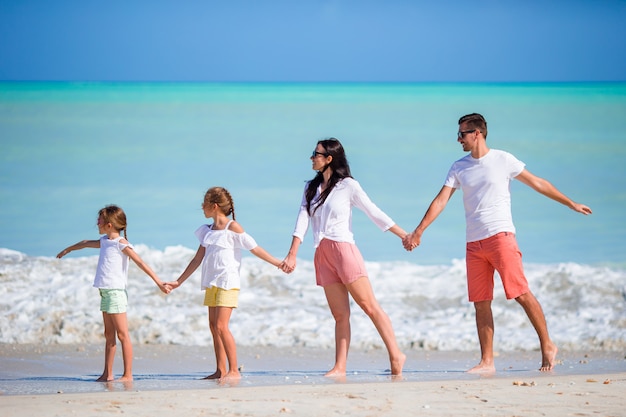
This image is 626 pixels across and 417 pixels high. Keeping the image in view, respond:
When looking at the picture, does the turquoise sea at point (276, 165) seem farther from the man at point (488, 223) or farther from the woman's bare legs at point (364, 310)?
the woman's bare legs at point (364, 310)

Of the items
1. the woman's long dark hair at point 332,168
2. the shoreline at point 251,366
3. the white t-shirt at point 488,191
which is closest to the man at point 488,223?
the white t-shirt at point 488,191

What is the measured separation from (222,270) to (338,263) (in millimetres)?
745

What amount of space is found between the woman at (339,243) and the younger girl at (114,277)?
1.08m

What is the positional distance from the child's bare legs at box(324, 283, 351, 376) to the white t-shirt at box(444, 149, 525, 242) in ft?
2.98

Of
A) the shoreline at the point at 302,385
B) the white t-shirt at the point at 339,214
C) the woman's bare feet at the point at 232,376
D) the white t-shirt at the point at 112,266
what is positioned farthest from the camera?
the white t-shirt at the point at 112,266

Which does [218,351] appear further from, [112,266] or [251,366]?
[112,266]

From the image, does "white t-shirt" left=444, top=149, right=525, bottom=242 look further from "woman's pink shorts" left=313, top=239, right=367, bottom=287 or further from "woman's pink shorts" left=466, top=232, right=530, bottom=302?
"woman's pink shorts" left=313, top=239, right=367, bottom=287

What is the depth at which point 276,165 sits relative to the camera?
20.2 meters

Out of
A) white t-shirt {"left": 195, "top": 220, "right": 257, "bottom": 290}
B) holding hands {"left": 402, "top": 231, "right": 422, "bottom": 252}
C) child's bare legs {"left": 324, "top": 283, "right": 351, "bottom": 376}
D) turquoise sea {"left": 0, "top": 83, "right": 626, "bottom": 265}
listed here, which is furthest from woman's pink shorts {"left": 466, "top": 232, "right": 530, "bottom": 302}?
turquoise sea {"left": 0, "top": 83, "right": 626, "bottom": 265}

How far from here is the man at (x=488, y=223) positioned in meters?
6.17

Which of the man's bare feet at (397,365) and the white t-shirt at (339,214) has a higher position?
the white t-shirt at (339,214)

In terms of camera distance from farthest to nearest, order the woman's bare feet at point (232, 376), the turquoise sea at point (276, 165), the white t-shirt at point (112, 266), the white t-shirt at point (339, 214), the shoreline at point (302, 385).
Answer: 1. the turquoise sea at point (276, 165)
2. the white t-shirt at point (112, 266)
3. the white t-shirt at point (339, 214)
4. the woman's bare feet at point (232, 376)
5. the shoreline at point (302, 385)

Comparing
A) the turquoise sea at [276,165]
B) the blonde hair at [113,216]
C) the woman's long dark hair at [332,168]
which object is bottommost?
the blonde hair at [113,216]

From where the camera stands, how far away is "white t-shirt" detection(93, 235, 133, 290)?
20.8 ft
